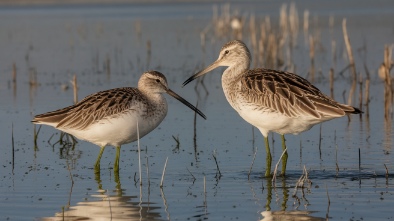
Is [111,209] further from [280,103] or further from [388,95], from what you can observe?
[388,95]

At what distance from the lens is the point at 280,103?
10.8m

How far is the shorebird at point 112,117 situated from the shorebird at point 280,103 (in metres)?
1.10

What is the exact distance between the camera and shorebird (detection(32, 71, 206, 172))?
434 inches

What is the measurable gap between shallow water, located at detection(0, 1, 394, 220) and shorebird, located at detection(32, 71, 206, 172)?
1.62ft

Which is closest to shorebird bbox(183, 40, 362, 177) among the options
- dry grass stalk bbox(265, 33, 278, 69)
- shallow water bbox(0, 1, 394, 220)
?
shallow water bbox(0, 1, 394, 220)

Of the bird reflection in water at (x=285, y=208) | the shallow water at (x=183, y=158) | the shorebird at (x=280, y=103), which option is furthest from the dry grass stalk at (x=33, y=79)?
the bird reflection in water at (x=285, y=208)

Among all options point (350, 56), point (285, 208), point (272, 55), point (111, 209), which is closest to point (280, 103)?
point (285, 208)

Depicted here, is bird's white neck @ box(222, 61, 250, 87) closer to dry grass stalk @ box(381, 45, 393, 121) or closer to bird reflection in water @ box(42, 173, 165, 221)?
bird reflection in water @ box(42, 173, 165, 221)

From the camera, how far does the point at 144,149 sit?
12797mm

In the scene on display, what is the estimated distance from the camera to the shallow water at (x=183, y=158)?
9.38 meters

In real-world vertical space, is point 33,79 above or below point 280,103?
above

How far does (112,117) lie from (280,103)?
2052 millimetres

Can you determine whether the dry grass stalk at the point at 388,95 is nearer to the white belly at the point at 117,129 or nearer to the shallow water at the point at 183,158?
the shallow water at the point at 183,158

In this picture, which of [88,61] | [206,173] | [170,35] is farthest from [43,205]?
[170,35]
